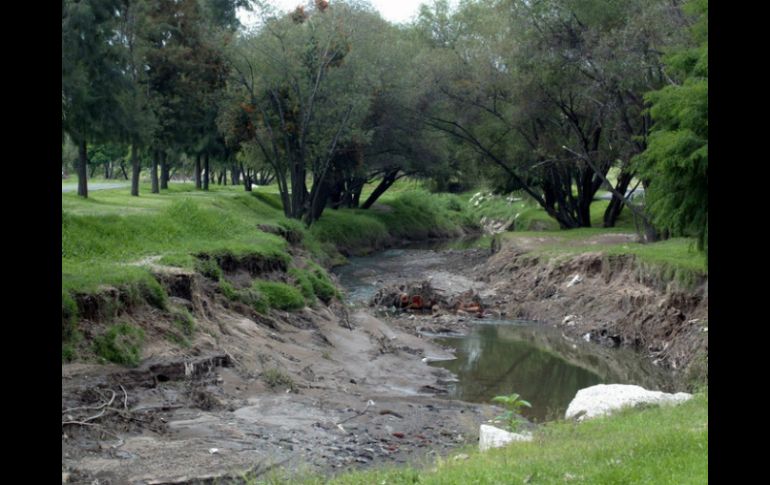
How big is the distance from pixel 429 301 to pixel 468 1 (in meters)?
31.0

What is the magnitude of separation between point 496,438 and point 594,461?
3246 millimetres

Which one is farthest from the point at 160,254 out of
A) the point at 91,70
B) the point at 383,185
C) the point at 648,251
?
the point at 383,185

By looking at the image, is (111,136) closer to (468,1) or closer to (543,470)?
(543,470)

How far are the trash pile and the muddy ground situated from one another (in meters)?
0.36

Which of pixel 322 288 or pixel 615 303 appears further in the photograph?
pixel 615 303

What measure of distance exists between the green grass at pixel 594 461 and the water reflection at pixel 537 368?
536 cm

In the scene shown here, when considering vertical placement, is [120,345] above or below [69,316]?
below

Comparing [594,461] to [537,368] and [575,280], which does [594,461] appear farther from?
[575,280]

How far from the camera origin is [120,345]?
1428 centimetres

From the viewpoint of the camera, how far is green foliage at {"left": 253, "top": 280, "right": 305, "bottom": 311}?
874 inches

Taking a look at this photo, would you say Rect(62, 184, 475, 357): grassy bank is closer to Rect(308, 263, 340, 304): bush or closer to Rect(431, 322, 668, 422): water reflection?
Rect(308, 263, 340, 304): bush

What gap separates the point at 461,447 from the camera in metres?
12.6

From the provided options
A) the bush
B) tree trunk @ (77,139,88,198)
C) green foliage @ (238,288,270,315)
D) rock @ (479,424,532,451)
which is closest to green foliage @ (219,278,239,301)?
green foliage @ (238,288,270,315)

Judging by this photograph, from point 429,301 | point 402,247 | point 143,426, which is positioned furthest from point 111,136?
point 402,247
